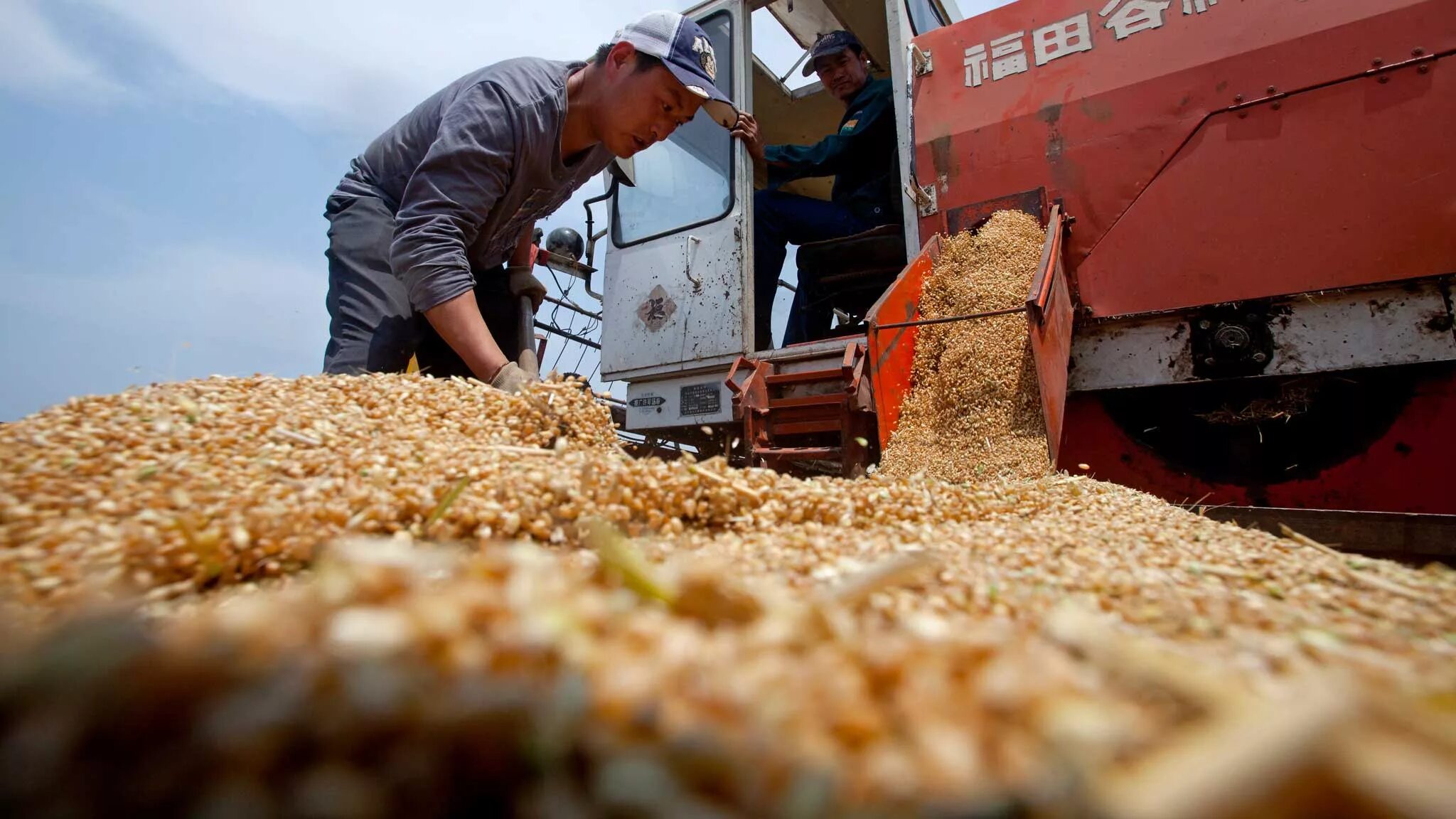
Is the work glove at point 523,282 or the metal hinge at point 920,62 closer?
the work glove at point 523,282

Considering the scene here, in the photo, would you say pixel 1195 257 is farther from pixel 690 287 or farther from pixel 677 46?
pixel 690 287

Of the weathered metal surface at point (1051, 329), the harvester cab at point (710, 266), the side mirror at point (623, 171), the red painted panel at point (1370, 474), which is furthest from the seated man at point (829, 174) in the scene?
the red painted panel at point (1370, 474)

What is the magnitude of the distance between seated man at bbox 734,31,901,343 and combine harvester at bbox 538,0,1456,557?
457mm

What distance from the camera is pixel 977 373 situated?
3.06 meters

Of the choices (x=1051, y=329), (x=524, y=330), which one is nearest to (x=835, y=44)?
(x=1051, y=329)

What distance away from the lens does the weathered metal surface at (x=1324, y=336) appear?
104 inches

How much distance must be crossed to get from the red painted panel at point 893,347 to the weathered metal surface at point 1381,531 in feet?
4.24

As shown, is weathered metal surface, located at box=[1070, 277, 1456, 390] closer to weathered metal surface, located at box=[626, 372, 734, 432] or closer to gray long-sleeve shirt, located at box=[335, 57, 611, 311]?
weathered metal surface, located at box=[626, 372, 734, 432]

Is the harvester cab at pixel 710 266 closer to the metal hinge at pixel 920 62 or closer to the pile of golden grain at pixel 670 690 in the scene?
the metal hinge at pixel 920 62

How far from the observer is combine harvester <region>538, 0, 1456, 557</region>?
2721 mm

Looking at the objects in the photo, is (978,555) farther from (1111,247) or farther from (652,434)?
(652,434)

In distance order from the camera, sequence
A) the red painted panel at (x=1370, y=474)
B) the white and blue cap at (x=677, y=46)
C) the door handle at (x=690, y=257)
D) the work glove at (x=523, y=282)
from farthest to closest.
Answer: the door handle at (x=690, y=257) < the work glove at (x=523, y=282) < the red painted panel at (x=1370, y=474) < the white and blue cap at (x=677, y=46)

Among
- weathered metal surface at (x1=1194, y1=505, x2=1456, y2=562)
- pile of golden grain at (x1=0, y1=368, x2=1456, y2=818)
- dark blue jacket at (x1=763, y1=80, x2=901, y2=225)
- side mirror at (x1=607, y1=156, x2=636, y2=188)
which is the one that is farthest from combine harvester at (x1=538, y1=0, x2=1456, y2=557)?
pile of golden grain at (x1=0, y1=368, x2=1456, y2=818)

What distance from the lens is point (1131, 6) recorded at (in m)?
3.46
